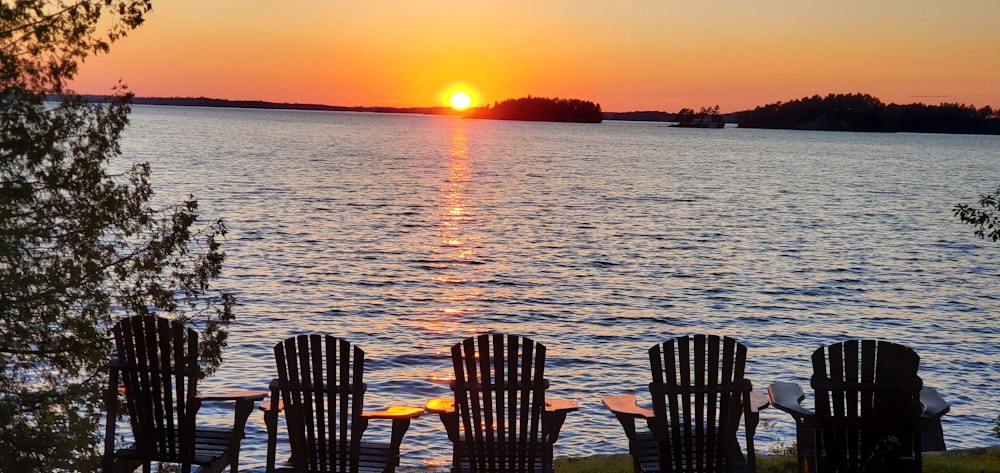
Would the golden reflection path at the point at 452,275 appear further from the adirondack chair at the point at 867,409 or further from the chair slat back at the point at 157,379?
the adirondack chair at the point at 867,409

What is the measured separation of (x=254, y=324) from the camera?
1853 centimetres

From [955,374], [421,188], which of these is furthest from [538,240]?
[421,188]

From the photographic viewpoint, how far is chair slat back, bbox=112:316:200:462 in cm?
648

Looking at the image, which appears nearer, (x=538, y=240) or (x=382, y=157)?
(x=538, y=240)

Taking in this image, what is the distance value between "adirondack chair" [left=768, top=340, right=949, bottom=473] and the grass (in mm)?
1680

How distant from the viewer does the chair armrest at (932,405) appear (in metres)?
6.41

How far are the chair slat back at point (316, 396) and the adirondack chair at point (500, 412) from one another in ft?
1.87

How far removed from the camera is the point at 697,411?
21.2 feet

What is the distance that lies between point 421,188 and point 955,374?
4554 centimetres

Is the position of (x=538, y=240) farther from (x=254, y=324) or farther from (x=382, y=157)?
(x=382, y=157)

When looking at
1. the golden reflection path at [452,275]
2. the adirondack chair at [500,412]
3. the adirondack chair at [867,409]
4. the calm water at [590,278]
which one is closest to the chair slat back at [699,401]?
the adirondack chair at [867,409]

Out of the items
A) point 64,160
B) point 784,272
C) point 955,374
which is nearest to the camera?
point 64,160

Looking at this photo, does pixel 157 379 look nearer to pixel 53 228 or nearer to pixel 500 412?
pixel 53 228

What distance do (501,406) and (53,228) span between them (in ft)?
10.0
